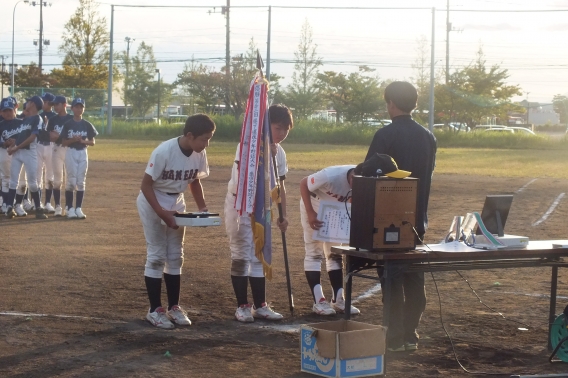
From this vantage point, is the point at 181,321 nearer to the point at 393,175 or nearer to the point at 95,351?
the point at 95,351

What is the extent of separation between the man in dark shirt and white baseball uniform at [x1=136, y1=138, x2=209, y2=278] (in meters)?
1.72

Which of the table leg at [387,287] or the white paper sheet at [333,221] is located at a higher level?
the white paper sheet at [333,221]

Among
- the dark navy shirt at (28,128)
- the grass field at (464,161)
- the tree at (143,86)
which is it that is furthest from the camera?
the tree at (143,86)

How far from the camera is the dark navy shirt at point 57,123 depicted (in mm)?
15281

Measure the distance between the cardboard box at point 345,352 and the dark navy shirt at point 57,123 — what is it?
1048cm

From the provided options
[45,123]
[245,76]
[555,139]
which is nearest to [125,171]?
[45,123]

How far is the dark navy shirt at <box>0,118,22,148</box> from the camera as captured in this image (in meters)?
15.2

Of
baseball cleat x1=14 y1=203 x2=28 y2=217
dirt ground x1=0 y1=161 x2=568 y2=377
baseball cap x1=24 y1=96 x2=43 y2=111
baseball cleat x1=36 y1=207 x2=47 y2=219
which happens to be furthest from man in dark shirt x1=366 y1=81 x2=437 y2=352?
baseball cleat x1=14 y1=203 x2=28 y2=217

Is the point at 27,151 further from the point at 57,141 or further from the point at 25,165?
the point at 57,141

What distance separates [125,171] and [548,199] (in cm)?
1330

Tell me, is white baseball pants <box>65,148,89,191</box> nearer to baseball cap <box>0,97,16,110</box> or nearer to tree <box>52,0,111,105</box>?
baseball cap <box>0,97,16,110</box>

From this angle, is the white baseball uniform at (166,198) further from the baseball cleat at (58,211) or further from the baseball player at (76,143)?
the baseball cleat at (58,211)

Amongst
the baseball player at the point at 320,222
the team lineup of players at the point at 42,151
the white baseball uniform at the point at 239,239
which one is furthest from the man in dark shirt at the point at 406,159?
the team lineup of players at the point at 42,151

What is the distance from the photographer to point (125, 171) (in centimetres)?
2677
